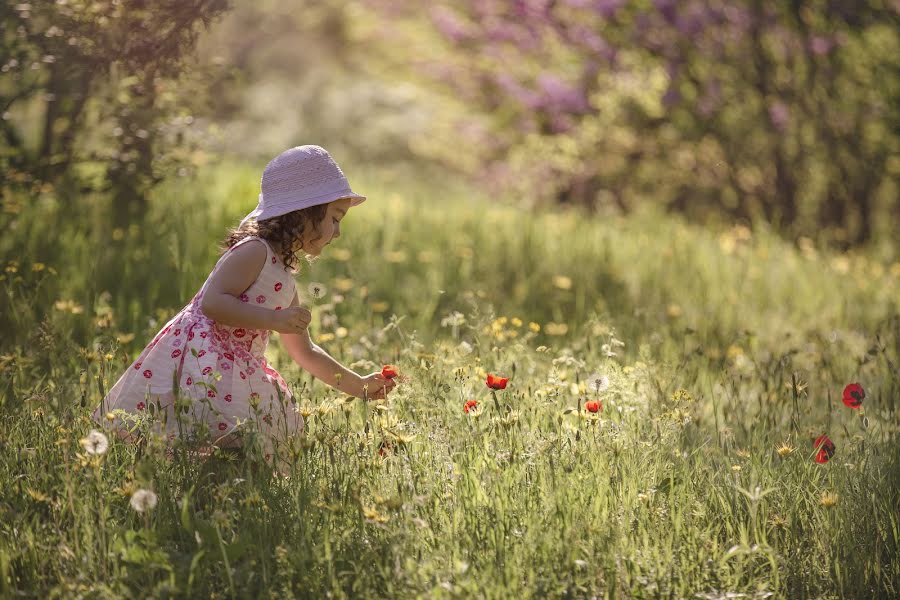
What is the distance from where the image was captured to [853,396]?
271 cm

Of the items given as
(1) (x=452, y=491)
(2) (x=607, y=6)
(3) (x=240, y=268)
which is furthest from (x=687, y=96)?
(1) (x=452, y=491)

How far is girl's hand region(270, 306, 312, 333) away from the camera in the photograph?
2.63 meters

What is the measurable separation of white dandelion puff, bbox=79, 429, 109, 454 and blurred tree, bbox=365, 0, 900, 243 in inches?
235

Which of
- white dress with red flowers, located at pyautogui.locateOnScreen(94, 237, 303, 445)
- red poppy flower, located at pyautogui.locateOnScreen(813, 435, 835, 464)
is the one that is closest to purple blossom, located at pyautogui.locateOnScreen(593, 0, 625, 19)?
white dress with red flowers, located at pyautogui.locateOnScreen(94, 237, 303, 445)

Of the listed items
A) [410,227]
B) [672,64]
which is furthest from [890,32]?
[410,227]

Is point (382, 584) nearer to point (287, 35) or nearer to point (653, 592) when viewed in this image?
point (653, 592)

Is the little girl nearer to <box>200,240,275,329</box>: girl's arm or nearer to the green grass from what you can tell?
<box>200,240,275,329</box>: girl's arm

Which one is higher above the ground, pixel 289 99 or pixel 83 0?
pixel 83 0

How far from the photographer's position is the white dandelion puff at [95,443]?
205 centimetres

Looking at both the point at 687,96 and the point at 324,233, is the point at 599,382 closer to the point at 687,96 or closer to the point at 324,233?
the point at 324,233

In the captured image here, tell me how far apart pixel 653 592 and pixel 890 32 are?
6276mm

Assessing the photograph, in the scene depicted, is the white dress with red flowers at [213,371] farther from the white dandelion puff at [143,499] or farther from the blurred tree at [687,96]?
the blurred tree at [687,96]

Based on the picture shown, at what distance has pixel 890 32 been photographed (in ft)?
23.4

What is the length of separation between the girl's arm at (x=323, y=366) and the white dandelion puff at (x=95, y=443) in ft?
2.76
